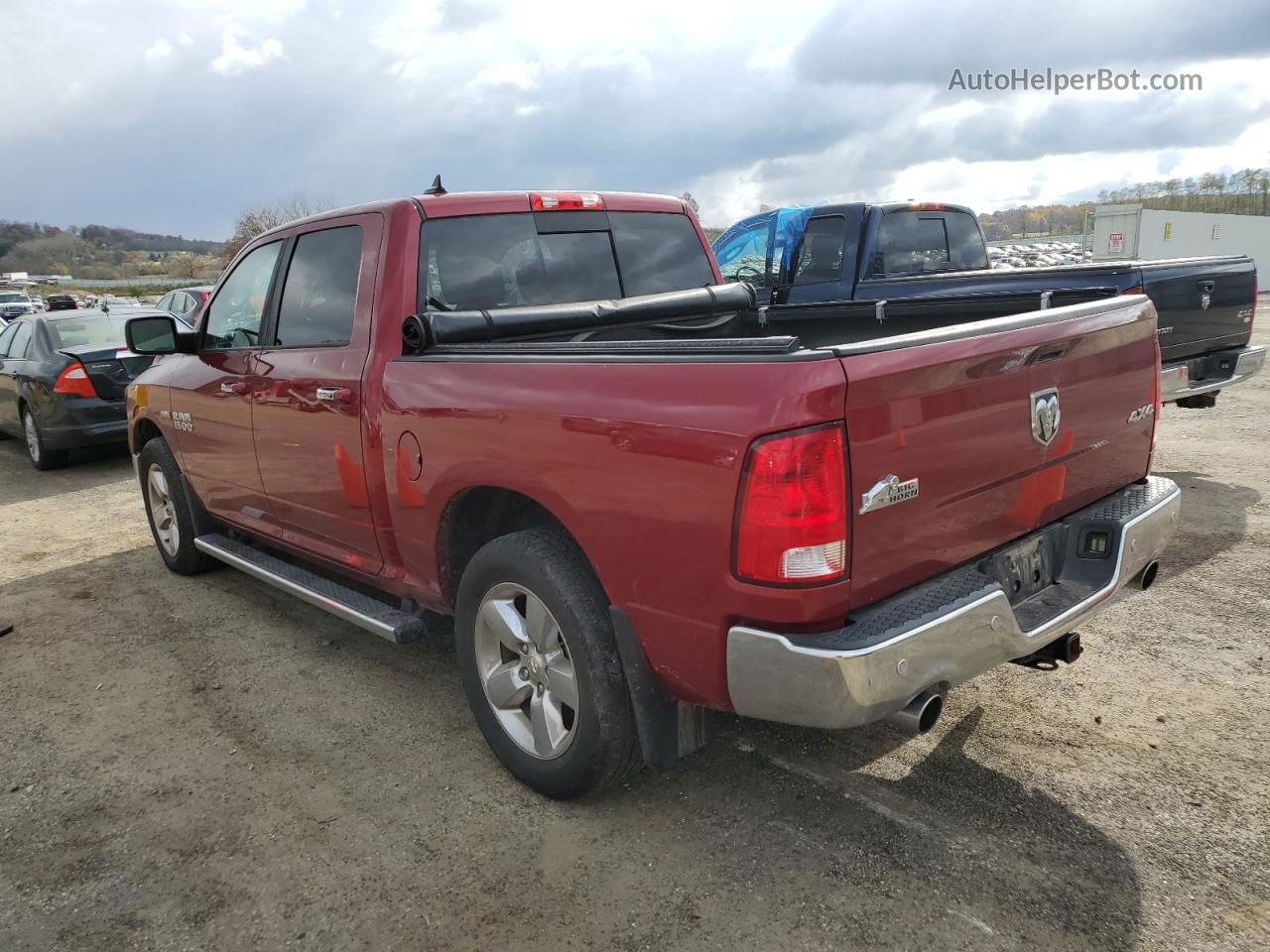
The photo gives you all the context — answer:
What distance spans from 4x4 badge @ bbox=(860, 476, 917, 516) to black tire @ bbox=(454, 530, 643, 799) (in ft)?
2.85

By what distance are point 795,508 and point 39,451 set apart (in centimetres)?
963

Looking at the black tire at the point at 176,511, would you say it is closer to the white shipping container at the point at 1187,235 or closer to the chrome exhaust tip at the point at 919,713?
the chrome exhaust tip at the point at 919,713

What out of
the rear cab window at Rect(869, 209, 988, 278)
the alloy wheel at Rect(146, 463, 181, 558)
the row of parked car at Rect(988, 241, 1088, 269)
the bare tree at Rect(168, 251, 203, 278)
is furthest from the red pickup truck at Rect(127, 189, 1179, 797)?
the bare tree at Rect(168, 251, 203, 278)

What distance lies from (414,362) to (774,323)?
1850 millimetres

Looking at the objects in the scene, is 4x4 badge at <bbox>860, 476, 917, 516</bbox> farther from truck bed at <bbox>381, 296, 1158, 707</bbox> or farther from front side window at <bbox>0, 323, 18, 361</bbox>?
front side window at <bbox>0, 323, 18, 361</bbox>

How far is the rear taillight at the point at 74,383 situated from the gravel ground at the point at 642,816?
528 centimetres

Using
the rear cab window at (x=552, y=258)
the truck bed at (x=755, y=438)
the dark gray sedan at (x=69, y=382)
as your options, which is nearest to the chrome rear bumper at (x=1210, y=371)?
the truck bed at (x=755, y=438)

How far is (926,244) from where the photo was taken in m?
8.29

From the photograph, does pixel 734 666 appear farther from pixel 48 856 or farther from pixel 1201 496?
pixel 1201 496

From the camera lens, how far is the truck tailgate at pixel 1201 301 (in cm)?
583

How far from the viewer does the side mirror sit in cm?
478

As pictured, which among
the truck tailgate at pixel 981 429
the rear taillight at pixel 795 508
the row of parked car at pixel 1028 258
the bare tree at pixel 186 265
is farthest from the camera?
the bare tree at pixel 186 265

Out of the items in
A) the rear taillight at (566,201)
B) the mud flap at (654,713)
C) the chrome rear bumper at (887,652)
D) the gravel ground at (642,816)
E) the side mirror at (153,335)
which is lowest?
the gravel ground at (642,816)

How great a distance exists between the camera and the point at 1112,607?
448 centimetres
